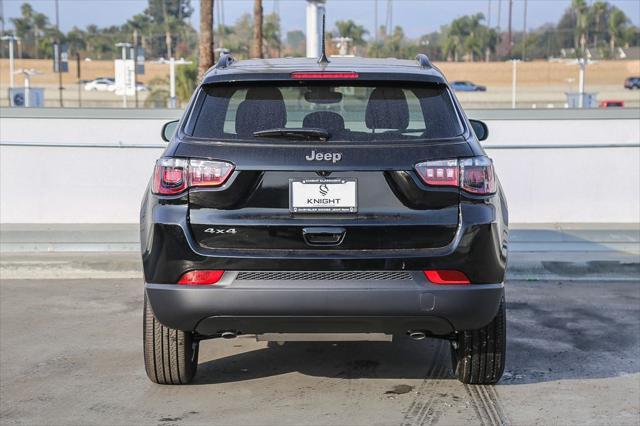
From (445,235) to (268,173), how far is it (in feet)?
3.00

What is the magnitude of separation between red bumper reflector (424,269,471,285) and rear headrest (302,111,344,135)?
86 centimetres

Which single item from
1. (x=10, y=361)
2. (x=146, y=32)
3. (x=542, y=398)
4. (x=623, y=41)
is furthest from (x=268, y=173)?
(x=146, y=32)

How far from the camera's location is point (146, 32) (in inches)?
4250

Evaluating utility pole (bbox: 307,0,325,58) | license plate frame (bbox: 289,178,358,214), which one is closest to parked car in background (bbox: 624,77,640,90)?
utility pole (bbox: 307,0,325,58)

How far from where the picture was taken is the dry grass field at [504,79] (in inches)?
2470

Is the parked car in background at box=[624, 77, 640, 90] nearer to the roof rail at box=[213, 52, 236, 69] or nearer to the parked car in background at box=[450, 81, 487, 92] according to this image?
the parked car in background at box=[450, 81, 487, 92]

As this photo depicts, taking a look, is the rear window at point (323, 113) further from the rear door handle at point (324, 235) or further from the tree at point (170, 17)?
the tree at point (170, 17)

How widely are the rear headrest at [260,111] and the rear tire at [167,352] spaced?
3.61 feet

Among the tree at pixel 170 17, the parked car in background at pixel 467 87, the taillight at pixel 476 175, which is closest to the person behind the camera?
the taillight at pixel 476 175

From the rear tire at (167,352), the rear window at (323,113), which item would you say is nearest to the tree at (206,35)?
the rear tire at (167,352)

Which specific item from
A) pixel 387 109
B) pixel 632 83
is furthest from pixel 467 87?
pixel 387 109

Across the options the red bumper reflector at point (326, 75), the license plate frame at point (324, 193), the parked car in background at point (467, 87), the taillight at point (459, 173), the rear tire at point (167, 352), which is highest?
the red bumper reflector at point (326, 75)

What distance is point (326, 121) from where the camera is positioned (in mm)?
5258

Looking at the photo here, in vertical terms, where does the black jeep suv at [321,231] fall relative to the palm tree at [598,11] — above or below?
below
